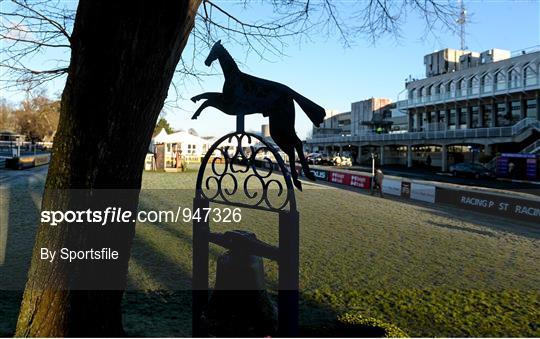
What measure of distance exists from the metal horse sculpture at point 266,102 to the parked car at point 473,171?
122 ft

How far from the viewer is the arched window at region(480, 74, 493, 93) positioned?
50831 mm

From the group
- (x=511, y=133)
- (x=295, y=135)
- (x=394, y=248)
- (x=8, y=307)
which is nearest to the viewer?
(x=295, y=135)

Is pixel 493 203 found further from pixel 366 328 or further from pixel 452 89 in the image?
pixel 452 89

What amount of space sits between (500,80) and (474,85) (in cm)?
415

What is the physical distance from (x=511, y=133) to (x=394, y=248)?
36509mm

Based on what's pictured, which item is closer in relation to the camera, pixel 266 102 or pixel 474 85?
pixel 266 102

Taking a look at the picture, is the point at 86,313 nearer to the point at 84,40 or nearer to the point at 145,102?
the point at 145,102

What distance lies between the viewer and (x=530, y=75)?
45125mm

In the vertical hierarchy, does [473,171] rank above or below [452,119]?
below

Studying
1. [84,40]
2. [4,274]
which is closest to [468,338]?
[84,40]

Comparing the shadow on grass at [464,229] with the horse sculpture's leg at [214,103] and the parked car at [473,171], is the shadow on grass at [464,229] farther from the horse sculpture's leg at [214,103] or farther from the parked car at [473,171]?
the parked car at [473,171]

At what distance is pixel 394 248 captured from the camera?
10078 millimetres

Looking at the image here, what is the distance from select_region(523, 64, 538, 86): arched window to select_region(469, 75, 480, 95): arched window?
6.67 metres

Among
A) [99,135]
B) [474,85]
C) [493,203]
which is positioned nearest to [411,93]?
[474,85]
